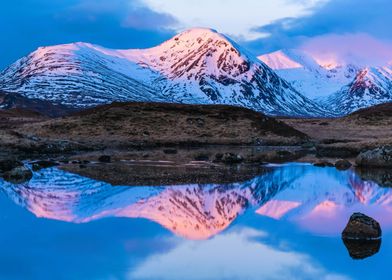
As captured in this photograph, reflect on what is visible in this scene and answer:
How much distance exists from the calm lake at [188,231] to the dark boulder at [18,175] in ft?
7.57

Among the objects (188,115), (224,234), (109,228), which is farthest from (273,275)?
(188,115)

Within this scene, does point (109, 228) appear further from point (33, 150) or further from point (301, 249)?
point (33, 150)

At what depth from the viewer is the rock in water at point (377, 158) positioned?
47.0 meters

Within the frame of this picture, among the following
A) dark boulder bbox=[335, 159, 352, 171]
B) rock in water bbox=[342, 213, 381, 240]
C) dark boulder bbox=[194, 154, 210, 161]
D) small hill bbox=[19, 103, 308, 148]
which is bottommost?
rock in water bbox=[342, 213, 381, 240]

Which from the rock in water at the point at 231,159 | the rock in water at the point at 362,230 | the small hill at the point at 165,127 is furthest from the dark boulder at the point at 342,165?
the small hill at the point at 165,127

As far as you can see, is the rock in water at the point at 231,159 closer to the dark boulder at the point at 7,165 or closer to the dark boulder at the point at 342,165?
the dark boulder at the point at 342,165

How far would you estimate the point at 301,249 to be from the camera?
59.7 ft

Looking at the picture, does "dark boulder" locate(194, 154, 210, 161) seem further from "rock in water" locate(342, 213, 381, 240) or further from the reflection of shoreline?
"rock in water" locate(342, 213, 381, 240)

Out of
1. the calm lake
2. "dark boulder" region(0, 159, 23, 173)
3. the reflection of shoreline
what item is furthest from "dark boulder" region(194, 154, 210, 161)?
the calm lake

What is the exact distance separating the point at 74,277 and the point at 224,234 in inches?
266

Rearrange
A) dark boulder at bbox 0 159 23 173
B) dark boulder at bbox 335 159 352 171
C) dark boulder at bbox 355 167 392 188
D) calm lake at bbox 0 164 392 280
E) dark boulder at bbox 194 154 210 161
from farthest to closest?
dark boulder at bbox 194 154 210 161, dark boulder at bbox 335 159 352 171, dark boulder at bbox 0 159 23 173, dark boulder at bbox 355 167 392 188, calm lake at bbox 0 164 392 280

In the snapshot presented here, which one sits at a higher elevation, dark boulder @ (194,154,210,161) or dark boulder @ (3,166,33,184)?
dark boulder @ (194,154,210,161)

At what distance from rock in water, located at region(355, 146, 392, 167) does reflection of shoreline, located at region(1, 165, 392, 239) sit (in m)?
9.80

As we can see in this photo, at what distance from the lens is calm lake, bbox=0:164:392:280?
15.8 metres
